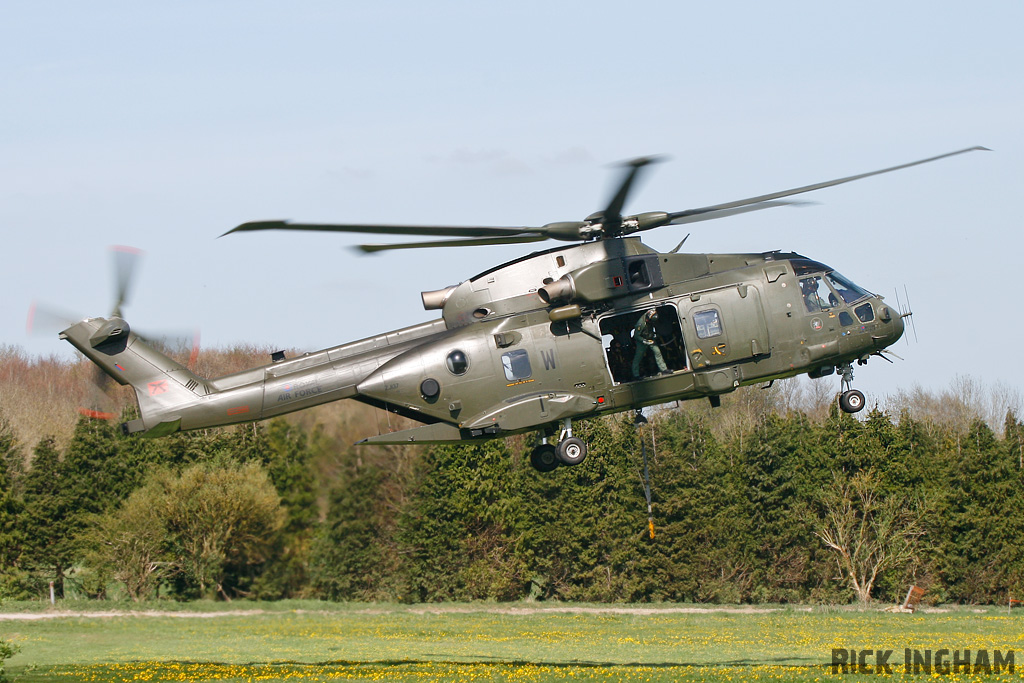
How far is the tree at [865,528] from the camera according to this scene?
60.4 metres

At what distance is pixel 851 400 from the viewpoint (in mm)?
22469

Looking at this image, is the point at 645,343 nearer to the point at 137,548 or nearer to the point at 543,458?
the point at 543,458

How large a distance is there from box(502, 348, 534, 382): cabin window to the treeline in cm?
3332

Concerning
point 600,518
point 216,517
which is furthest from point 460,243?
point 600,518

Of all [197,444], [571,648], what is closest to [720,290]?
[571,648]

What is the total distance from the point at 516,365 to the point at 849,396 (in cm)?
671

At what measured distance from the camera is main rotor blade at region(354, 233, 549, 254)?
66.4 feet

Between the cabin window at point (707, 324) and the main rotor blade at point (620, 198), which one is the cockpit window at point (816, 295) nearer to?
the cabin window at point (707, 324)

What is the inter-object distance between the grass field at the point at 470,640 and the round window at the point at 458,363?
8.56 metres

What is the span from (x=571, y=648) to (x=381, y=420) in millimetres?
11344

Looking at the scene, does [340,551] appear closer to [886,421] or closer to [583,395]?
[886,421]

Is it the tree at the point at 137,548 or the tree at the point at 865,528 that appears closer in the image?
the tree at the point at 137,548

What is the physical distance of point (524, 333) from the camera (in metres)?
21.4

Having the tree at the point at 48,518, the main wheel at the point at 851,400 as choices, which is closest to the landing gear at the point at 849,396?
the main wheel at the point at 851,400
